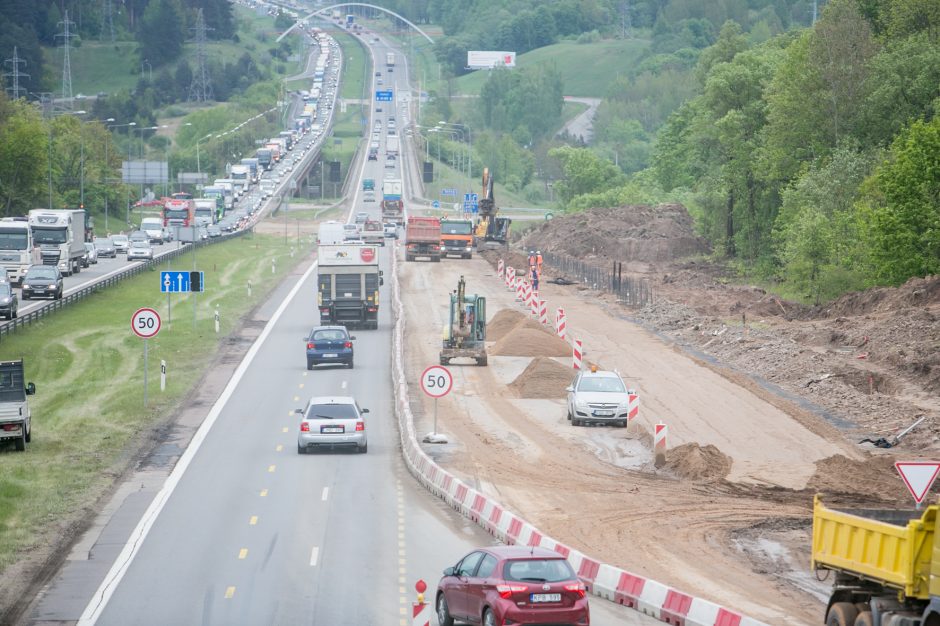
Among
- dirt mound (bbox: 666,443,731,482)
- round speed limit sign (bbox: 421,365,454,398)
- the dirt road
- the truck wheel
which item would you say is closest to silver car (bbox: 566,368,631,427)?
the dirt road

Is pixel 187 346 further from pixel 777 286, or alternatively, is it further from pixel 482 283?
pixel 777 286

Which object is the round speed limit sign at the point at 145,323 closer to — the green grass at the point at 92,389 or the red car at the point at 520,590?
the green grass at the point at 92,389

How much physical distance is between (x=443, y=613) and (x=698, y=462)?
1462cm

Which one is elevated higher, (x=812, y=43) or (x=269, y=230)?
(x=812, y=43)

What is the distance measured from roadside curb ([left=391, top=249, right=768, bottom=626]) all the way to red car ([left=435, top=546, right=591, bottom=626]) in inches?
76.3

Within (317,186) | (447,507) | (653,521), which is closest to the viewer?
(653,521)

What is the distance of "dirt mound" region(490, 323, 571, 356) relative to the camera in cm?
5706

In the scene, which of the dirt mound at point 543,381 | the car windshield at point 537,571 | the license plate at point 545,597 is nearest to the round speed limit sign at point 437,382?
the dirt mound at point 543,381

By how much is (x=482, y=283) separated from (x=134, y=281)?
2139cm

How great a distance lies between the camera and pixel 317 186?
19712 centimetres

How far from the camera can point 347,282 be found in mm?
64062

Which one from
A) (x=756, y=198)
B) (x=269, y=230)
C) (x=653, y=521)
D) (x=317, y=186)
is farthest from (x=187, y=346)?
(x=317, y=186)

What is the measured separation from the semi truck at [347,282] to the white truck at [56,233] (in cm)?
2780

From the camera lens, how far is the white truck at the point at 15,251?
80375mm
